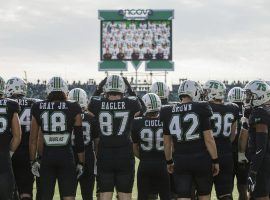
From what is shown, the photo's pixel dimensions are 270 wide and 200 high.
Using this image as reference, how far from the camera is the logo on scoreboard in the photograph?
3209 centimetres

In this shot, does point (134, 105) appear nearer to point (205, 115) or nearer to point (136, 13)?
point (205, 115)

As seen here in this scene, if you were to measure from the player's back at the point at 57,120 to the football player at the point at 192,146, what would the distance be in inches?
46.7

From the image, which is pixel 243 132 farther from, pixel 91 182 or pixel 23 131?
pixel 23 131

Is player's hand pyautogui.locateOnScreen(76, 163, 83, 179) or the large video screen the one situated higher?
the large video screen

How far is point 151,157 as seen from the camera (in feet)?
25.2

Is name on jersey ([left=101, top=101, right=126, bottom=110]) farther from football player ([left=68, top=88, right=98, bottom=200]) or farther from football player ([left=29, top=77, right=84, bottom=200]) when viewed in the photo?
football player ([left=68, top=88, right=98, bottom=200])

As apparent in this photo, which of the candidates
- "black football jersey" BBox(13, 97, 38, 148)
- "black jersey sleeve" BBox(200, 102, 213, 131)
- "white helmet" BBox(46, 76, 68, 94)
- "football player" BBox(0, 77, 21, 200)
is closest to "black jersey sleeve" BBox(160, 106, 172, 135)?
"black jersey sleeve" BBox(200, 102, 213, 131)

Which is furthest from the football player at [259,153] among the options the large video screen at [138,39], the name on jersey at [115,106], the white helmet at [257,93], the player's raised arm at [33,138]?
the large video screen at [138,39]

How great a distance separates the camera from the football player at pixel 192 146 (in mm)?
6695

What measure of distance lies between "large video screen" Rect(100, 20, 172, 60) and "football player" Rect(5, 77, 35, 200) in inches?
945

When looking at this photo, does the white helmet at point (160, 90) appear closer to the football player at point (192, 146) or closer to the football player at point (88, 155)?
the football player at point (88, 155)

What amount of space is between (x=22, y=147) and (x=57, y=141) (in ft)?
4.06

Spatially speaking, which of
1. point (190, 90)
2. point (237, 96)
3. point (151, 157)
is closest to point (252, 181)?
point (190, 90)

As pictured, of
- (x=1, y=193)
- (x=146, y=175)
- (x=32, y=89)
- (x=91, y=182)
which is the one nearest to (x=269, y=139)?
(x=146, y=175)
